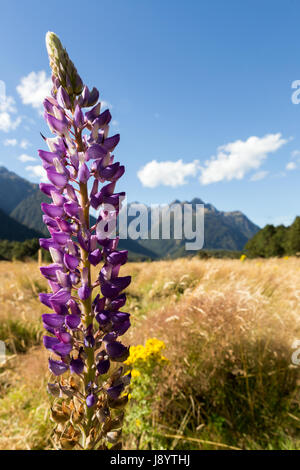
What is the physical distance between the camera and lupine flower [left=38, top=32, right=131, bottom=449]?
113cm

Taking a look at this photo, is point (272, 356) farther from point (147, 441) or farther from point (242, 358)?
point (147, 441)

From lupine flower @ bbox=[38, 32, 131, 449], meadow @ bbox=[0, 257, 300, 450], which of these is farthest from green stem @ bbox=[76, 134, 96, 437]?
meadow @ bbox=[0, 257, 300, 450]

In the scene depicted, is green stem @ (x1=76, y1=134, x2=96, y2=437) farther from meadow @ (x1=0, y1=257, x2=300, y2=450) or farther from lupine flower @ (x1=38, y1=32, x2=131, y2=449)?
meadow @ (x1=0, y1=257, x2=300, y2=450)

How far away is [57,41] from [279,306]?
4995mm

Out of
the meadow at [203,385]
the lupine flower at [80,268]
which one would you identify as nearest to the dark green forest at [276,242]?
the meadow at [203,385]

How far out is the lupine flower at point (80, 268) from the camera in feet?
3.71

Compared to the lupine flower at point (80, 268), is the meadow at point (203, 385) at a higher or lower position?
lower

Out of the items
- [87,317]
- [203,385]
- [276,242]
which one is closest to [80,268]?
[87,317]

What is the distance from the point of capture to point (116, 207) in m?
1.25

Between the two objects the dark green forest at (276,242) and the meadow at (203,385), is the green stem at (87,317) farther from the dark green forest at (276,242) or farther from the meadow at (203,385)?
the dark green forest at (276,242)

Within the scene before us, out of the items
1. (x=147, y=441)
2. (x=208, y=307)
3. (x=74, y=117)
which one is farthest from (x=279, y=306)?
(x=74, y=117)

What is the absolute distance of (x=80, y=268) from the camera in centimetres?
121

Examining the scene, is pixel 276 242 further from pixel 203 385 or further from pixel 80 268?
pixel 80 268

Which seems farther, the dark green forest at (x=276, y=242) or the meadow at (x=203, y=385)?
the dark green forest at (x=276, y=242)
